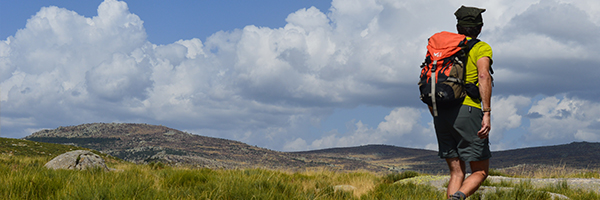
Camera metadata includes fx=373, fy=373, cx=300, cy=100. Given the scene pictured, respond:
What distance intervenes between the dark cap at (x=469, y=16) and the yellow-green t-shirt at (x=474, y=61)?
34cm

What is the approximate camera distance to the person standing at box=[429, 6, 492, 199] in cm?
404

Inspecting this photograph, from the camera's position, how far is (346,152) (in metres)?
78.9

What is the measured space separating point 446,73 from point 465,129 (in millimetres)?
645

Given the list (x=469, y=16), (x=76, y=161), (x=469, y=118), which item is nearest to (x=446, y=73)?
(x=469, y=118)

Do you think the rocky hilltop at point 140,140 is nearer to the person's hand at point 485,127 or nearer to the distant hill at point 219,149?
the distant hill at point 219,149

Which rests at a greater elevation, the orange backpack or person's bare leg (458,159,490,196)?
the orange backpack

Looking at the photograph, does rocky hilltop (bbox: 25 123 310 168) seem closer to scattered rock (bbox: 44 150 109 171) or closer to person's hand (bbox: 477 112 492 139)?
scattered rock (bbox: 44 150 109 171)

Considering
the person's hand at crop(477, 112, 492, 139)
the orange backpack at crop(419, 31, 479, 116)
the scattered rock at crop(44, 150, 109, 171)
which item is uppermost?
the orange backpack at crop(419, 31, 479, 116)

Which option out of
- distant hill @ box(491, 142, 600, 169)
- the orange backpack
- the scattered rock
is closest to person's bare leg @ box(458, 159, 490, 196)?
the orange backpack

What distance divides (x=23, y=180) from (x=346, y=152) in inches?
2994

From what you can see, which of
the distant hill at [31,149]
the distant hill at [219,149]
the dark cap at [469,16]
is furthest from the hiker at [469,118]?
the distant hill at [219,149]

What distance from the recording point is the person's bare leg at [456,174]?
4.40m

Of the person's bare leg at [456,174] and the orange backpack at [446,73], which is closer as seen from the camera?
the orange backpack at [446,73]

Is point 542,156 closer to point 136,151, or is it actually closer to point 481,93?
point 136,151
